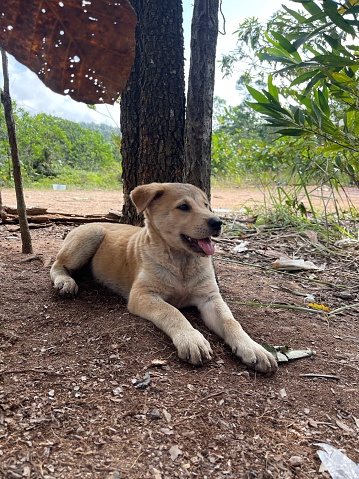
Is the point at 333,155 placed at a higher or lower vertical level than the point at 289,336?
higher

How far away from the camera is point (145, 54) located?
2955 mm

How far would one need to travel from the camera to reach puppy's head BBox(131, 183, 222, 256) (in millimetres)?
2635

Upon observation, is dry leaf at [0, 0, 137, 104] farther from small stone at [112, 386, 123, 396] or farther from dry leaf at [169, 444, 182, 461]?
small stone at [112, 386, 123, 396]

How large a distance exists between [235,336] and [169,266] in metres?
0.82

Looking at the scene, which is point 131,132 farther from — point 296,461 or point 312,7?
point 296,461

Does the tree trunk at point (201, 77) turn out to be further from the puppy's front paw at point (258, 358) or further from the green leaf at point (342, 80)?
the puppy's front paw at point (258, 358)

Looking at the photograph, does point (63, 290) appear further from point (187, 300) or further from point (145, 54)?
point (145, 54)

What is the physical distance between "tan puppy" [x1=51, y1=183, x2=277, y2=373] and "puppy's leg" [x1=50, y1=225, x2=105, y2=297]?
0.05 ft

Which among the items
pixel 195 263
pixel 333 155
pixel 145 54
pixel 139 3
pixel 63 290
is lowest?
pixel 63 290

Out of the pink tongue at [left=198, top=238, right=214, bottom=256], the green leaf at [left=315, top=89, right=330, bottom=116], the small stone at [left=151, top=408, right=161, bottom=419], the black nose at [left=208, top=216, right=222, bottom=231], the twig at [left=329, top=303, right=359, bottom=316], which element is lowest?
the twig at [left=329, top=303, right=359, bottom=316]

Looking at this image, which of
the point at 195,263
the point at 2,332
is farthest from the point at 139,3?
the point at 2,332

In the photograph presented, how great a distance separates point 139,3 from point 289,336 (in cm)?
263

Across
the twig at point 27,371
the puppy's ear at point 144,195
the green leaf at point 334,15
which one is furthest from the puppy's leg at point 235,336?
the green leaf at point 334,15

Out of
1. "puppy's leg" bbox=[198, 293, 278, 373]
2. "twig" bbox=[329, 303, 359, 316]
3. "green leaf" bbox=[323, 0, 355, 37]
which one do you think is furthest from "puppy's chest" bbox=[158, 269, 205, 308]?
"green leaf" bbox=[323, 0, 355, 37]
